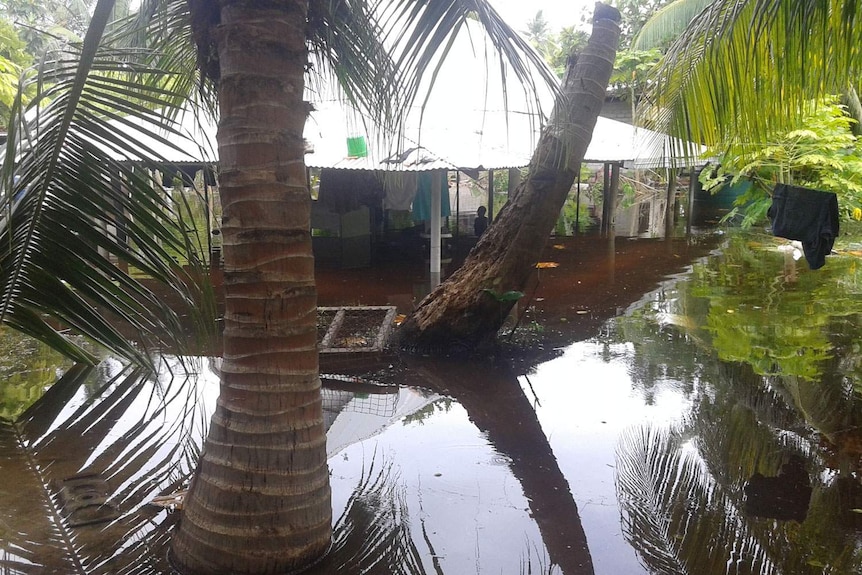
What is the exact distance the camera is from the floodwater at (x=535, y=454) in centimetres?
371

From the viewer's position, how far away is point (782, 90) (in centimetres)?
565

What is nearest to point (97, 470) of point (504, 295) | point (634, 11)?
point (504, 295)

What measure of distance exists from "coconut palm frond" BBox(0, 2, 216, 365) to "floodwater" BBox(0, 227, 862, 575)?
1497mm

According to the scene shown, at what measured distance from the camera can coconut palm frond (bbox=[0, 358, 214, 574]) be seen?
3.67m

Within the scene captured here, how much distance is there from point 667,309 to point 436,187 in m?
4.00

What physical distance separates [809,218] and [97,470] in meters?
7.77

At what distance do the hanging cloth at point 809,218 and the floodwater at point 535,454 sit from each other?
92cm

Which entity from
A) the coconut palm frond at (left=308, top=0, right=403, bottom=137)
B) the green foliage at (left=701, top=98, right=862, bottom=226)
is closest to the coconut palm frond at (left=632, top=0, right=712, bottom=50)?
the green foliage at (left=701, top=98, right=862, bottom=226)

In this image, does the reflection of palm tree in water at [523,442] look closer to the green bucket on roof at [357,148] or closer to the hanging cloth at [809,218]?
the hanging cloth at [809,218]

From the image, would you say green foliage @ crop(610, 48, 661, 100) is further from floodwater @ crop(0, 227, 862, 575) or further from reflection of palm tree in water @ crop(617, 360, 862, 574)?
reflection of palm tree in water @ crop(617, 360, 862, 574)

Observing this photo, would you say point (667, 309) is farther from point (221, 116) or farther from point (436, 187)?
point (221, 116)

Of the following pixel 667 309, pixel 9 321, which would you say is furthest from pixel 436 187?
pixel 9 321

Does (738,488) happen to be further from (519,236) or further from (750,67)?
(519,236)

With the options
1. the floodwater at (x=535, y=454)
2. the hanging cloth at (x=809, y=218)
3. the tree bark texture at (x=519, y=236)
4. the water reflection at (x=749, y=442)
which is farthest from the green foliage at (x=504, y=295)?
the hanging cloth at (x=809, y=218)
